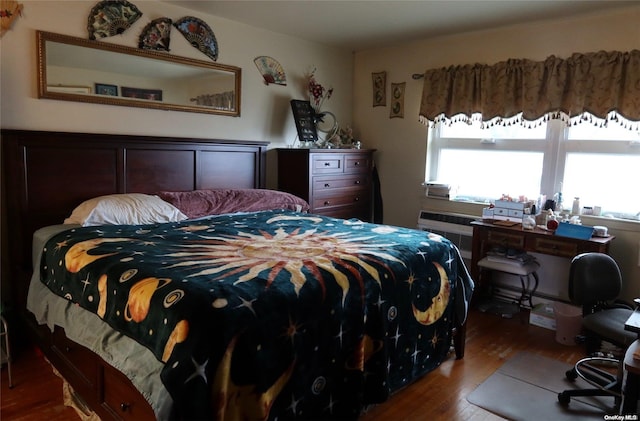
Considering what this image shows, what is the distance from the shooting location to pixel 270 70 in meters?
4.09

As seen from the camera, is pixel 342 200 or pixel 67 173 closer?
pixel 67 173

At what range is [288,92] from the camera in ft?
14.0

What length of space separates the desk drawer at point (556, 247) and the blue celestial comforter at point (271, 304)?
991 millimetres

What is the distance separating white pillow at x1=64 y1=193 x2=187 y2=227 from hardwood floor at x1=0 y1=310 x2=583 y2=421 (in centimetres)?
89

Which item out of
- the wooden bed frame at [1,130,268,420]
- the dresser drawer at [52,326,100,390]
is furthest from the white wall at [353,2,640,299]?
the dresser drawer at [52,326,100,390]

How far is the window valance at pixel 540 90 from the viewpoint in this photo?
10.3 ft

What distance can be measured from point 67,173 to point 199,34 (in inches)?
60.4

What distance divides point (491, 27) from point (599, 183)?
1.60 m

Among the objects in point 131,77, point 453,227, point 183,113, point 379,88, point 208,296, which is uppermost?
point 379,88

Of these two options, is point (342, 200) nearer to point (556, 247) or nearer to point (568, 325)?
point (556, 247)

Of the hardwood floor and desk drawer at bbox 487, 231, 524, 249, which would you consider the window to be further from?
the hardwood floor

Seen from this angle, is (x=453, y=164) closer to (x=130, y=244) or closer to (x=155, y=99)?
(x=155, y=99)

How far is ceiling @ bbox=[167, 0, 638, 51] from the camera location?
3.21 metres

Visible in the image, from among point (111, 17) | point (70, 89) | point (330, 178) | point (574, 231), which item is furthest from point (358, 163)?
point (70, 89)
